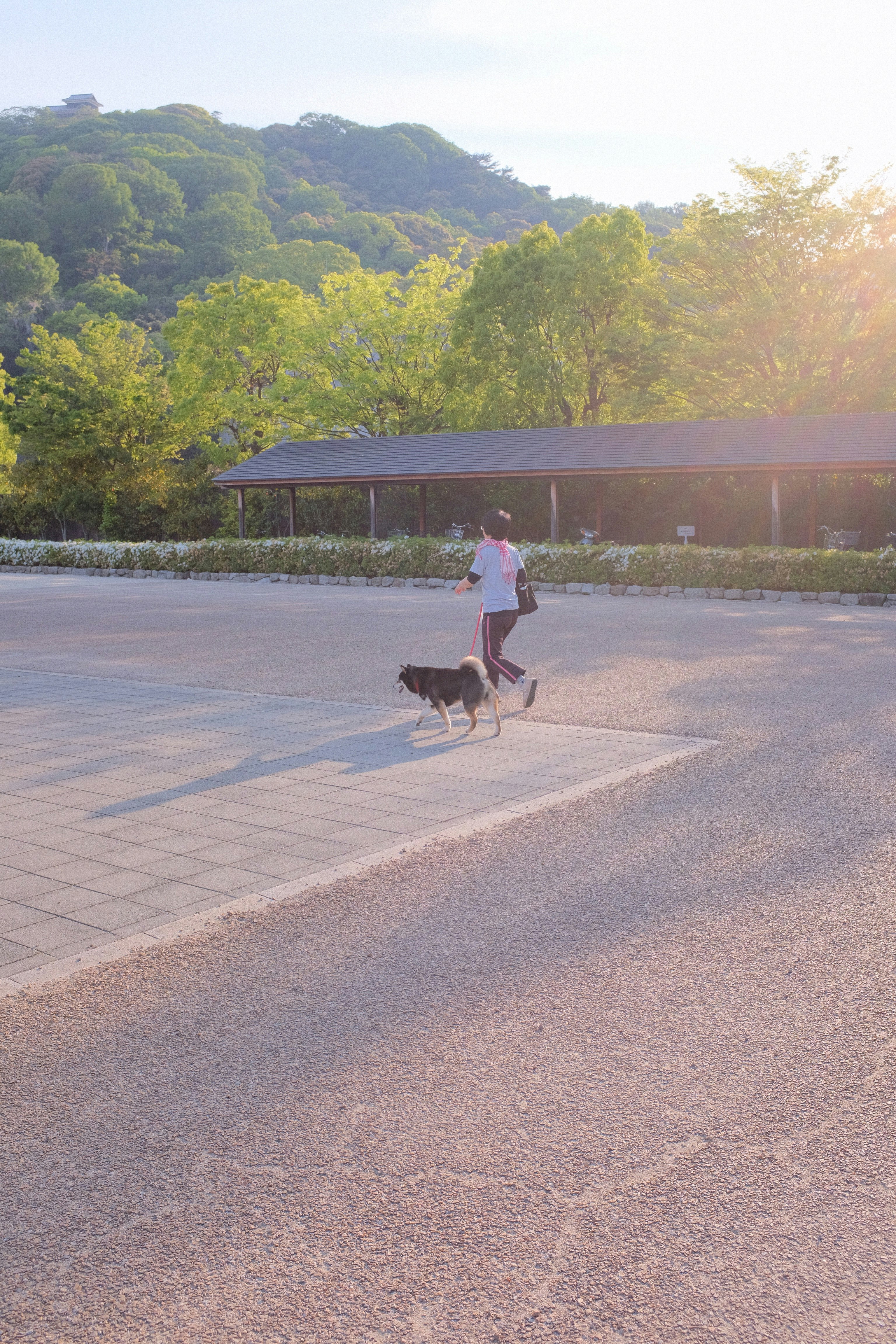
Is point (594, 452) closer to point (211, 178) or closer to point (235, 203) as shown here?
point (235, 203)

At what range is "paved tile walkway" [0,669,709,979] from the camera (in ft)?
15.5

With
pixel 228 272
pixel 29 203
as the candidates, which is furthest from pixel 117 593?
pixel 29 203

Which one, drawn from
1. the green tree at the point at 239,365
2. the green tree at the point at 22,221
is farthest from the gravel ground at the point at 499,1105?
the green tree at the point at 22,221

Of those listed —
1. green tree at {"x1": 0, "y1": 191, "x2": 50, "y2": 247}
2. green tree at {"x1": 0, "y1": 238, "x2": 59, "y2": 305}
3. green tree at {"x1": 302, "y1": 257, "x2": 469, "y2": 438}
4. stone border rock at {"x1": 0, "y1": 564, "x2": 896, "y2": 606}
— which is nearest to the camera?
stone border rock at {"x1": 0, "y1": 564, "x2": 896, "y2": 606}

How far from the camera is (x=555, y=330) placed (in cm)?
3847

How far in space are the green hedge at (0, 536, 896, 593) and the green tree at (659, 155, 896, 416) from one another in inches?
464

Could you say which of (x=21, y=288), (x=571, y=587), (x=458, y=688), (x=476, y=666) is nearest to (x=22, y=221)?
(x=21, y=288)

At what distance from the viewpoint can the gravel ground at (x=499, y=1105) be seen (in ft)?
7.37

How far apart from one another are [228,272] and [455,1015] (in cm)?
7707

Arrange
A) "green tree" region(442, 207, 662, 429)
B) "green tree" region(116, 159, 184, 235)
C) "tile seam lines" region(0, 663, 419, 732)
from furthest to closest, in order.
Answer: "green tree" region(116, 159, 184, 235), "green tree" region(442, 207, 662, 429), "tile seam lines" region(0, 663, 419, 732)

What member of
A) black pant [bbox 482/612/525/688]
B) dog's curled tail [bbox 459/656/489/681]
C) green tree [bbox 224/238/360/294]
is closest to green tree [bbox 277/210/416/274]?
green tree [bbox 224/238/360/294]

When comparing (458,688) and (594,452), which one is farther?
(594,452)

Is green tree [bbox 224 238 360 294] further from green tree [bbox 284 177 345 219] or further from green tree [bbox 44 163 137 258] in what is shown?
green tree [bbox 284 177 345 219]

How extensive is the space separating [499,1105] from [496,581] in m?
6.34
